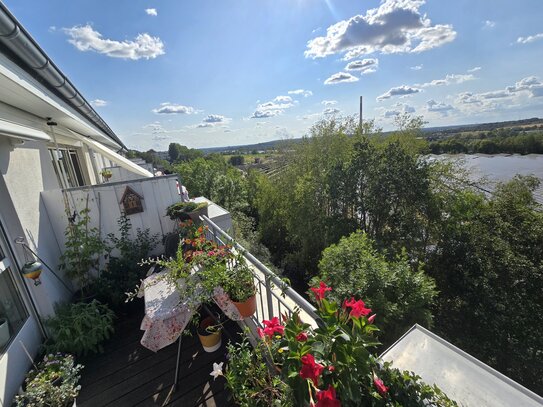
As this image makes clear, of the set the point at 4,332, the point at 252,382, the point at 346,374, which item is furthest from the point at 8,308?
the point at 346,374

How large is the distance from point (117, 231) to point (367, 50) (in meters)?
11.2

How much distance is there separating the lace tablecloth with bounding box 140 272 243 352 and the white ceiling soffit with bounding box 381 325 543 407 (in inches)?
52.1

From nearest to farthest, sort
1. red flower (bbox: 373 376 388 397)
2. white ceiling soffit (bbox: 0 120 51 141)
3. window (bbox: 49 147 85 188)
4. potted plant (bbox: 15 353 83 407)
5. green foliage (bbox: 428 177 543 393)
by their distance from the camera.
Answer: red flower (bbox: 373 376 388 397) < potted plant (bbox: 15 353 83 407) < white ceiling soffit (bbox: 0 120 51 141) < window (bbox: 49 147 85 188) < green foliage (bbox: 428 177 543 393)

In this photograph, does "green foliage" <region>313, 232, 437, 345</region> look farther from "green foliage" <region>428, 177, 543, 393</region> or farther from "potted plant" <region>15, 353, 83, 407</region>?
"potted plant" <region>15, 353, 83, 407</region>

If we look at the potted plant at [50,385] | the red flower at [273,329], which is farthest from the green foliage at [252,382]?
the potted plant at [50,385]

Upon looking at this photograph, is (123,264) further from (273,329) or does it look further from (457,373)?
(457,373)

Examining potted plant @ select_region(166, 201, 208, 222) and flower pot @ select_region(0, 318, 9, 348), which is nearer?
flower pot @ select_region(0, 318, 9, 348)

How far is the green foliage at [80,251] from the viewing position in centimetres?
321

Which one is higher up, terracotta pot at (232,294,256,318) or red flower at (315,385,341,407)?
red flower at (315,385,341,407)

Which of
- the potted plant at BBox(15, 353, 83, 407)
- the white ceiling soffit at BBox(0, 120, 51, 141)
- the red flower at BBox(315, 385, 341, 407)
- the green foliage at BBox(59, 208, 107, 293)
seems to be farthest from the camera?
the green foliage at BBox(59, 208, 107, 293)

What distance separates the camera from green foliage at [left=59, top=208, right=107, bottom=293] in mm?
3213

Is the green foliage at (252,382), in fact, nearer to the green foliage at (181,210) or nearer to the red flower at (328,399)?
the red flower at (328,399)

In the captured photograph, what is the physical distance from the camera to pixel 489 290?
19.1ft

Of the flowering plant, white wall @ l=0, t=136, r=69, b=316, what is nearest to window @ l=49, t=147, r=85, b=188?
white wall @ l=0, t=136, r=69, b=316
